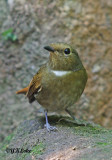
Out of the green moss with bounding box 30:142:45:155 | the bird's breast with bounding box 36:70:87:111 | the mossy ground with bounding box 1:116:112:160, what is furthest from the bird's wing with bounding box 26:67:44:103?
the green moss with bounding box 30:142:45:155

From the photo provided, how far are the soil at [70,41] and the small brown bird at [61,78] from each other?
7.70 feet

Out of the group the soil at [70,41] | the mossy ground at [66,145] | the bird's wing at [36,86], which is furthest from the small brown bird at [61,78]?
the soil at [70,41]

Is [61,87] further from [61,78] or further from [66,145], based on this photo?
[66,145]

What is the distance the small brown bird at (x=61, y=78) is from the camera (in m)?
3.85

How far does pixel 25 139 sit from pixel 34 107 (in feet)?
9.29

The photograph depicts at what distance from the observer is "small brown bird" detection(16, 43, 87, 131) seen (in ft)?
12.6

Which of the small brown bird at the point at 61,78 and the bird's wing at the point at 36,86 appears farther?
the bird's wing at the point at 36,86

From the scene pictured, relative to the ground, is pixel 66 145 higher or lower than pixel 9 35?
lower

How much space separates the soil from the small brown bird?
2.35 metres

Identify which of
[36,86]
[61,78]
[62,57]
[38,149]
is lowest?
[38,149]

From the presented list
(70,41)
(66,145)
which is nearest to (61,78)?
(66,145)

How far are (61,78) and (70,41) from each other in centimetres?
263

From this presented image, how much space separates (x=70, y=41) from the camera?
638 centimetres

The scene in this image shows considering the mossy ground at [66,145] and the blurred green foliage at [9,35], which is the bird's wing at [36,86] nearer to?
the mossy ground at [66,145]
